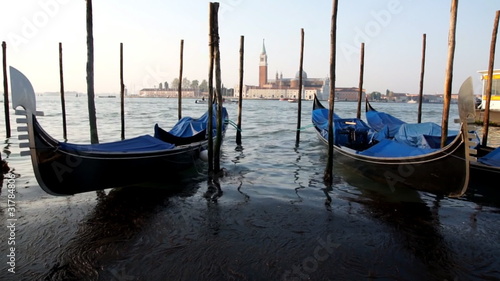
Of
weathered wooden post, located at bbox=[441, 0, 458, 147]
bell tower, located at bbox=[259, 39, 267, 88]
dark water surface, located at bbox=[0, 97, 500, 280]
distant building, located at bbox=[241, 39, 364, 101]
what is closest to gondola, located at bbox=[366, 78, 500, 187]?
dark water surface, located at bbox=[0, 97, 500, 280]

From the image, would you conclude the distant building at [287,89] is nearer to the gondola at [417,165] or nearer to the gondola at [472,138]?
the gondola at [472,138]

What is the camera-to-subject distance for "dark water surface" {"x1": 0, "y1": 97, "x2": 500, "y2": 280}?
3.15 m

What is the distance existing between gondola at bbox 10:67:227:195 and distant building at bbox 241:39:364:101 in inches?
4111

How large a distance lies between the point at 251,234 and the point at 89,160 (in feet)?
7.92

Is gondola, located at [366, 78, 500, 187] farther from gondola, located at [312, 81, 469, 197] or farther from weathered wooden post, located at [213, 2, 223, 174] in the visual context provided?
weathered wooden post, located at [213, 2, 223, 174]

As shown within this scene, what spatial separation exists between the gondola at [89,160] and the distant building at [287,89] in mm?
104407

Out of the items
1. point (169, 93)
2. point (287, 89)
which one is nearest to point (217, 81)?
point (287, 89)

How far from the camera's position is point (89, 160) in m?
4.55

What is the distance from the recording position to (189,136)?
7.93 meters

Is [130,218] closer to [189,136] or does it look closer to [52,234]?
[52,234]

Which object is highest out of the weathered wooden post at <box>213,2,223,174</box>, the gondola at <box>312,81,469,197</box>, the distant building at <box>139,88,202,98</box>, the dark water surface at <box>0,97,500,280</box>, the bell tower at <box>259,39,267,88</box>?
the bell tower at <box>259,39,267,88</box>

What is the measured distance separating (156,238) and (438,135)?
249 inches

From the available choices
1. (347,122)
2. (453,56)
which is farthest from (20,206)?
(347,122)

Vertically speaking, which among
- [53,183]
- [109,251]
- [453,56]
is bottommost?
[109,251]
